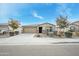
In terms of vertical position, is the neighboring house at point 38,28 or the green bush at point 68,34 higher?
the neighboring house at point 38,28

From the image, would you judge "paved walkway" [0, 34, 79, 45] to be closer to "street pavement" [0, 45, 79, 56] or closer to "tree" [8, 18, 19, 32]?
"street pavement" [0, 45, 79, 56]

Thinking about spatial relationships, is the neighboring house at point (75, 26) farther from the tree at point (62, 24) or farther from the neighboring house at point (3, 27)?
the neighboring house at point (3, 27)

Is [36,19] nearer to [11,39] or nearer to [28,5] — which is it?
[28,5]

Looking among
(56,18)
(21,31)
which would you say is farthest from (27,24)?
(56,18)

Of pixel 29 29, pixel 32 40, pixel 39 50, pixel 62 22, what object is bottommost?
pixel 39 50

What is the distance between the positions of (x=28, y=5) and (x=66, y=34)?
2.57 ft

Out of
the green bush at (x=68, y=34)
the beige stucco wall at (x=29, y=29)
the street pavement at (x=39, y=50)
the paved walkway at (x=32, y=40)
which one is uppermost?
the beige stucco wall at (x=29, y=29)

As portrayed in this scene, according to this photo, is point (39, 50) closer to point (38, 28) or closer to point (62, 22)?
point (38, 28)

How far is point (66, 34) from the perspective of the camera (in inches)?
143

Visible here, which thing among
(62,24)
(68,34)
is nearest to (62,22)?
(62,24)

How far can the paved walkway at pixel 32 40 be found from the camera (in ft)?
11.7

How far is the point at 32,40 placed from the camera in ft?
11.8

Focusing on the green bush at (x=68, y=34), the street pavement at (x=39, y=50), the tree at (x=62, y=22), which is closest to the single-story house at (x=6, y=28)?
the street pavement at (x=39, y=50)

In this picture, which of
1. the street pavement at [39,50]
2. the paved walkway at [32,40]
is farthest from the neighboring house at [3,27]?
the street pavement at [39,50]
